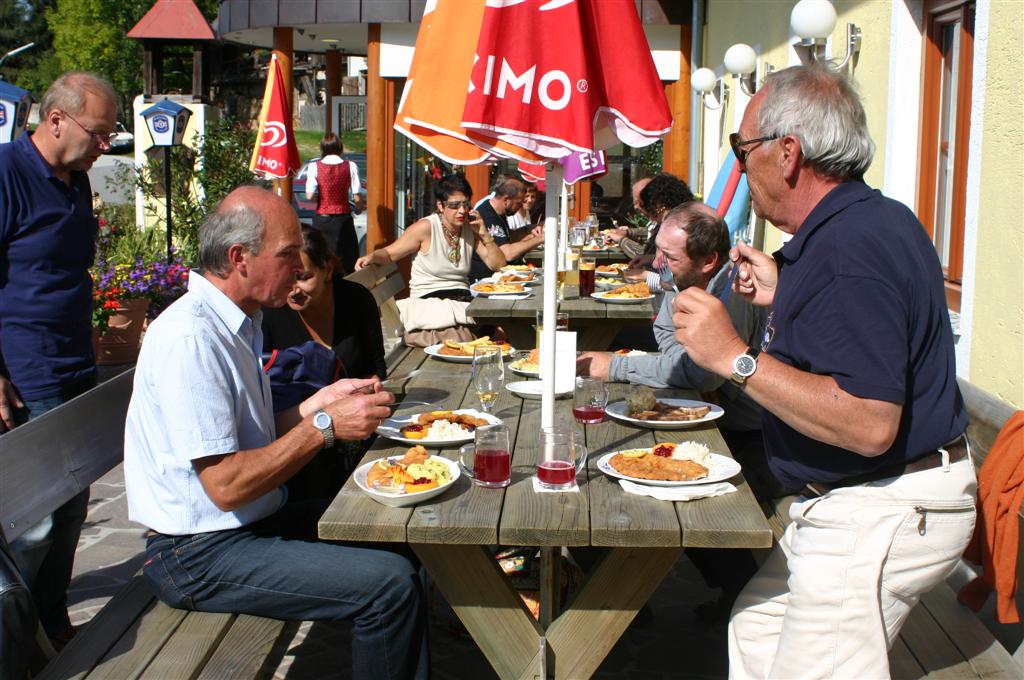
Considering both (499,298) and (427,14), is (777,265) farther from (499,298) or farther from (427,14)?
(499,298)

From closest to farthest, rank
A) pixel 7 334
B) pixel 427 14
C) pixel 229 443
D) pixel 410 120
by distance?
1. pixel 229 443
2. pixel 410 120
3. pixel 427 14
4. pixel 7 334

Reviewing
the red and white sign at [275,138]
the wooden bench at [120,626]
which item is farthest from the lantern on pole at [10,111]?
the wooden bench at [120,626]

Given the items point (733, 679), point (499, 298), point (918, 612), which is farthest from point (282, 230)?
point (499, 298)

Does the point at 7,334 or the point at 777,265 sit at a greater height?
the point at 777,265

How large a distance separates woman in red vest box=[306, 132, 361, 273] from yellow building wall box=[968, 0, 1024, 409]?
8.37 m

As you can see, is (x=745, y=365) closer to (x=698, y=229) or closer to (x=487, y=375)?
(x=487, y=375)

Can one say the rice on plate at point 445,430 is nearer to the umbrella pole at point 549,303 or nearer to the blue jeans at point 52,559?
the umbrella pole at point 549,303

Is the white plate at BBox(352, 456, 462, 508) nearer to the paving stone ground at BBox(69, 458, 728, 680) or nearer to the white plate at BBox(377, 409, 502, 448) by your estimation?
the white plate at BBox(377, 409, 502, 448)

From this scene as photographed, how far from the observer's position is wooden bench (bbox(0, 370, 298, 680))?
261cm

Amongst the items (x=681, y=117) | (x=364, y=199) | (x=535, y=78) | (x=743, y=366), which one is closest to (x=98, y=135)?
(x=535, y=78)

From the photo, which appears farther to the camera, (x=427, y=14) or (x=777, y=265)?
(x=427, y=14)

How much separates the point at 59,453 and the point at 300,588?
35.3 inches

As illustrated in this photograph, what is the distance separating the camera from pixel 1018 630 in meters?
3.55

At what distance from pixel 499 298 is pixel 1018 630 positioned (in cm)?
380
